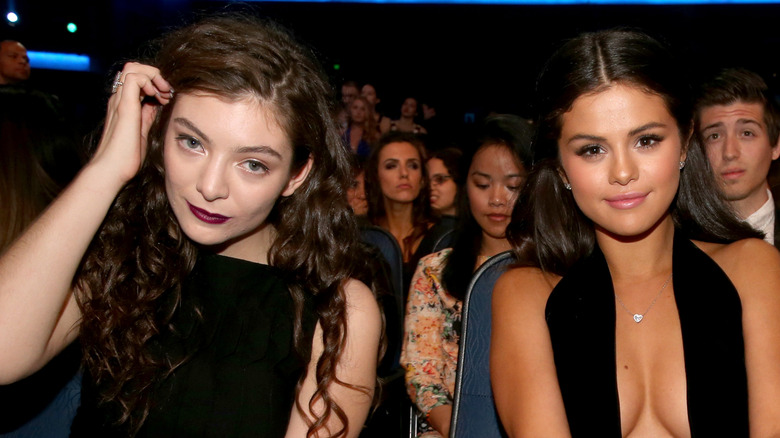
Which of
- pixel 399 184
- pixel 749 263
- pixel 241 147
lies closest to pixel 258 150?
pixel 241 147

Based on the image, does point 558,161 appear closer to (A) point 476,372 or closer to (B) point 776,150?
(A) point 476,372

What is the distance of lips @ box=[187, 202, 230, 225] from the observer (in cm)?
163

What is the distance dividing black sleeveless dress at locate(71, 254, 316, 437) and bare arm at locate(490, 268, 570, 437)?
46cm

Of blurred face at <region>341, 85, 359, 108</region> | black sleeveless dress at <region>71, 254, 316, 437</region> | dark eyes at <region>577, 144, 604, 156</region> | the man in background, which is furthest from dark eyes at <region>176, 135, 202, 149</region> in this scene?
blurred face at <region>341, 85, 359, 108</region>

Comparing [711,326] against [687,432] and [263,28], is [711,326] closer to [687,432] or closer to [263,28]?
[687,432]

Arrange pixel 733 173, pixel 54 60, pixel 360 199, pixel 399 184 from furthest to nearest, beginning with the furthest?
pixel 54 60 < pixel 360 199 < pixel 399 184 < pixel 733 173

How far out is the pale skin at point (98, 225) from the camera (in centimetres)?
152

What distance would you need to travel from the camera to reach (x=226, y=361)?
69.9 inches

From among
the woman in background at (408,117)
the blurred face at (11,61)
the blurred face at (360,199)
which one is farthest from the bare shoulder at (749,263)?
the woman in background at (408,117)

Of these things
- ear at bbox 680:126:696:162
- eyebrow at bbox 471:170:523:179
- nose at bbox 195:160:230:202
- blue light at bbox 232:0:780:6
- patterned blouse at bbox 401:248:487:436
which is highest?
blue light at bbox 232:0:780:6

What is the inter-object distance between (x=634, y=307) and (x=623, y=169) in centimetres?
40

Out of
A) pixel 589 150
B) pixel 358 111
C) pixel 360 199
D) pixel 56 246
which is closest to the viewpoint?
pixel 56 246

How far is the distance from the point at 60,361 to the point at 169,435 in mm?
→ 448

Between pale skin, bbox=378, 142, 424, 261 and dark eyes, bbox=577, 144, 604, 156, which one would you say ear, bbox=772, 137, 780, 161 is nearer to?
dark eyes, bbox=577, 144, 604, 156
